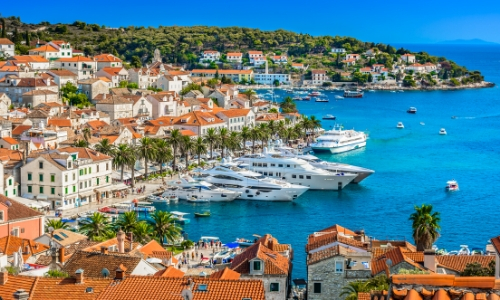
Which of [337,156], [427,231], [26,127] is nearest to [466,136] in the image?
[337,156]

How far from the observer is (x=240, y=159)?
75562 mm

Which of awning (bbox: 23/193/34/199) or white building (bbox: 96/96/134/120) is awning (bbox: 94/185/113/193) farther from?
white building (bbox: 96/96/134/120)

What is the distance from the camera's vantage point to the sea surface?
179 ft

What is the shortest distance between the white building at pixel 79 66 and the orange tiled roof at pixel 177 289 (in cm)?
9987

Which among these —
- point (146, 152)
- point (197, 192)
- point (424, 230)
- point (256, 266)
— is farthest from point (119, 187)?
point (256, 266)

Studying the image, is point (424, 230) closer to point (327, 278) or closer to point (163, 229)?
point (327, 278)

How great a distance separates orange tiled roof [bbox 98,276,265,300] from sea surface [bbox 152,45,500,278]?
21.3 meters

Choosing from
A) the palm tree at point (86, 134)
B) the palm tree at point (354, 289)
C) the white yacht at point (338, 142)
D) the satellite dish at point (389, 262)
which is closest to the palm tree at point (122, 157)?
the palm tree at point (86, 134)

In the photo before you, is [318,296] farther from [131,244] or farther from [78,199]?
[78,199]

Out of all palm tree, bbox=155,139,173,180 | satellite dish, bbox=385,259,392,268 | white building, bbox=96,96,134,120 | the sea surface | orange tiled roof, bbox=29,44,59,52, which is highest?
orange tiled roof, bbox=29,44,59,52

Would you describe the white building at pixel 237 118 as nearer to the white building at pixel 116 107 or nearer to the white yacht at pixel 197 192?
the white building at pixel 116 107

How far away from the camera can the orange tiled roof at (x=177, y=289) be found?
1872 centimetres

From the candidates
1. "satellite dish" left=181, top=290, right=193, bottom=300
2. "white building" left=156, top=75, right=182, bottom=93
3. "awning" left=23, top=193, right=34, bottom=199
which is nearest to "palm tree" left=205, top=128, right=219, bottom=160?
"awning" left=23, top=193, right=34, bottom=199

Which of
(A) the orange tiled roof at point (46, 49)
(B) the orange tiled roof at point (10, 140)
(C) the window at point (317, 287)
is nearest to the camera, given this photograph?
(C) the window at point (317, 287)
